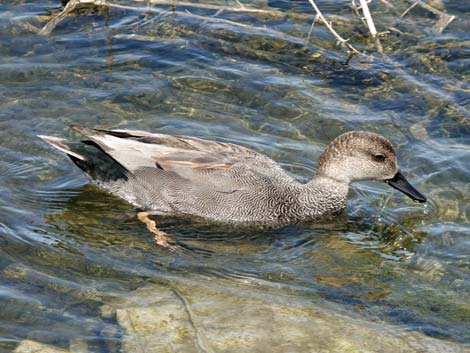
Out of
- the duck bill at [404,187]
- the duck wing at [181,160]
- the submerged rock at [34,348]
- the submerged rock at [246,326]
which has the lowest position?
the submerged rock at [34,348]

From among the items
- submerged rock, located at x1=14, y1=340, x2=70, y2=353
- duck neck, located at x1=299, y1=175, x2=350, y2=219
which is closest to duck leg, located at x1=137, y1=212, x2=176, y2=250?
duck neck, located at x1=299, y1=175, x2=350, y2=219

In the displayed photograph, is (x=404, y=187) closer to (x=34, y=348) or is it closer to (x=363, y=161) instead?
(x=363, y=161)

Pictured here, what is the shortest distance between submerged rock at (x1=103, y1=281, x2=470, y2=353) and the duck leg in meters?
0.91

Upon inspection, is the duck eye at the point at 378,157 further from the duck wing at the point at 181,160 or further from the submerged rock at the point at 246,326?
the submerged rock at the point at 246,326

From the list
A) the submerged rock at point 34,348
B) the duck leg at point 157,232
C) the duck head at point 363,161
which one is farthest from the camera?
the duck head at point 363,161

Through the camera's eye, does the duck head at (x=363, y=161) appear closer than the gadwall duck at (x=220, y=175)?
No

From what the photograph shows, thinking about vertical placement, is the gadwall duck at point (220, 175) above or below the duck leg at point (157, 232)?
above

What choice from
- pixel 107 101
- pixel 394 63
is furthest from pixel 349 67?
pixel 107 101

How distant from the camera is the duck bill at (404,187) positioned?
7.89 meters

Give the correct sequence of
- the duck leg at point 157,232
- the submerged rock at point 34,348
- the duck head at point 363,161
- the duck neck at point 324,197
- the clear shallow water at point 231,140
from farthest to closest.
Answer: the duck neck at point 324,197 → the duck head at point 363,161 → the duck leg at point 157,232 → the clear shallow water at point 231,140 → the submerged rock at point 34,348

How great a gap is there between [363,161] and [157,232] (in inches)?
74.2

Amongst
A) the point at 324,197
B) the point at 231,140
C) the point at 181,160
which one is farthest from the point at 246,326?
the point at 231,140

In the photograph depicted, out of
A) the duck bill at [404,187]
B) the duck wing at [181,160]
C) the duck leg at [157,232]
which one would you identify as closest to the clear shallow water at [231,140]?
the duck leg at [157,232]

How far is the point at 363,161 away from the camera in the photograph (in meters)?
8.12
